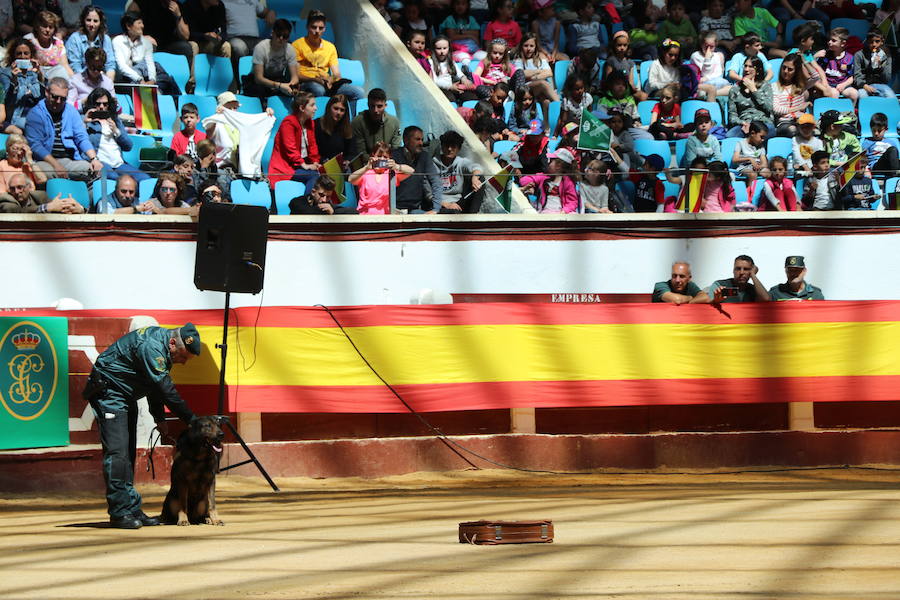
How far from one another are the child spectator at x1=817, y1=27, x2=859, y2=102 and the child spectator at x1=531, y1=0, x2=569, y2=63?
3.67 m

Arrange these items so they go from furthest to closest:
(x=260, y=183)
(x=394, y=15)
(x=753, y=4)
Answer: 1. (x=753, y=4)
2. (x=394, y=15)
3. (x=260, y=183)

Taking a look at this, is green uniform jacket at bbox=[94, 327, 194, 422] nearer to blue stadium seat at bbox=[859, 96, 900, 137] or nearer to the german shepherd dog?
the german shepherd dog

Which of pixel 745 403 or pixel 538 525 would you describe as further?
pixel 745 403

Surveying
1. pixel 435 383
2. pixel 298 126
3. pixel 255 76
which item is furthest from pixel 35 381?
pixel 255 76

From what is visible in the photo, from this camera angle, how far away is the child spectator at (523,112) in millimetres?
18891

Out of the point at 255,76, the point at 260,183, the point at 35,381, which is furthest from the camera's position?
the point at 255,76

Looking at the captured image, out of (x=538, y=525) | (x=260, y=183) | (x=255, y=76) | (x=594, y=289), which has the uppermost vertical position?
(x=255, y=76)

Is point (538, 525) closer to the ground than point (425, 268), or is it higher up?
closer to the ground

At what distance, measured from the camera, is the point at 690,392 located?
15.1 m

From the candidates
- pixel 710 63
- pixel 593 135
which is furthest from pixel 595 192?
pixel 710 63

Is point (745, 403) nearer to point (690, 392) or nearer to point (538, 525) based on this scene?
point (690, 392)

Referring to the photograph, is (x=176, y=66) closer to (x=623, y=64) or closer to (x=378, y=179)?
(x=378, y=179)

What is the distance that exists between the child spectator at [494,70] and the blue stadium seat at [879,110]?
A: 478cm

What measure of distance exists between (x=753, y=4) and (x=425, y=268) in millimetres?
7698
